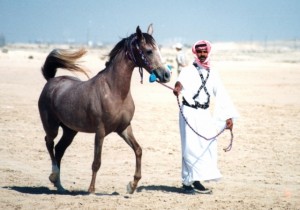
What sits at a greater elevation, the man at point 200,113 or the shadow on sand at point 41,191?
the man at point 200,113

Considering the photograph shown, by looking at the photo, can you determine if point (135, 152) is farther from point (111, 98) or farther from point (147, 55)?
point (147, 55)

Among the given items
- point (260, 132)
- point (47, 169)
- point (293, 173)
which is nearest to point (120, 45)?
point (47, 169)

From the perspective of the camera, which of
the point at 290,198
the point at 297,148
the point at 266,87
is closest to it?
the point at 290,198

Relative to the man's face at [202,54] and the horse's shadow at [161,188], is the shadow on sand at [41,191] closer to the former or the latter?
the horse's shadow at [161,188]

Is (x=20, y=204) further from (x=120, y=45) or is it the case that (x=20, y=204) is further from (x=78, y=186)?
(x=120, y=45)

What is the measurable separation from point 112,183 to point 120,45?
2.28 m

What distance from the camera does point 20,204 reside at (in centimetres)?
709

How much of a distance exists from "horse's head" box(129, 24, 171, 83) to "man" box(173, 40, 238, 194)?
0.57 meters

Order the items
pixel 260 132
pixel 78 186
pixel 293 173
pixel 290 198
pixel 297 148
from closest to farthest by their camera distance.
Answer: pixel 290 198, pixel 78 186, pixel 293 173, pixel 297 148, pixel 260 132

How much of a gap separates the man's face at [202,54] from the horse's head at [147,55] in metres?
0.66

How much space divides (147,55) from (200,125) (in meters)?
1.28

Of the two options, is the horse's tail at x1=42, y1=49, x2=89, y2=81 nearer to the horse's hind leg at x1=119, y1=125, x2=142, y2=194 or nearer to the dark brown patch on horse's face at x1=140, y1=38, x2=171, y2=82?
the horse's hind leg at x1=119, y1=125, x2=142, y2=194

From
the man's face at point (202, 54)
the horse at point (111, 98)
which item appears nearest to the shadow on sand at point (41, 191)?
the horse at point (111, 98)

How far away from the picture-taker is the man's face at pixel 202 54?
7676 millimetres
